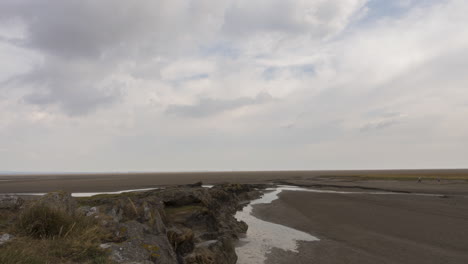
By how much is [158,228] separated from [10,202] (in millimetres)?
4527

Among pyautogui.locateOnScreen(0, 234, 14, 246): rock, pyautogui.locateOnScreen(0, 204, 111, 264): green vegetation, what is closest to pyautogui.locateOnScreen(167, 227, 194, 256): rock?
pyautogui.locateOnScreen(0, 204, 111, 264): green vegetation

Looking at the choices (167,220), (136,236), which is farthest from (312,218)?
(136,236)

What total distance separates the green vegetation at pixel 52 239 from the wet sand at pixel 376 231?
8.02 m

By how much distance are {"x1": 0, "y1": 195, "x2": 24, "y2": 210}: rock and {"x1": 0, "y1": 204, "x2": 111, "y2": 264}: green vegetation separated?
1948 millimetres

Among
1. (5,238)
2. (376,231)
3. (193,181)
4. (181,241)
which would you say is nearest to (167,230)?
(181,241)

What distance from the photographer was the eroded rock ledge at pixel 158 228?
6883 millimetres

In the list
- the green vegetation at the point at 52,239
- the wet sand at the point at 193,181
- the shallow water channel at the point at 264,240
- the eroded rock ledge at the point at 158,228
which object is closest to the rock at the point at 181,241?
the eroded rock ledge at the point at 158,228

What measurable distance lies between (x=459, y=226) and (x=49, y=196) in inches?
880

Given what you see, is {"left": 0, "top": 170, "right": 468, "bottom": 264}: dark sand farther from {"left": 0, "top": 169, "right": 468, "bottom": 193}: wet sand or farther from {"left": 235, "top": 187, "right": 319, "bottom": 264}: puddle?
{"left": 0, "top": 169, "right": 468, "bottom": 193}: wet sand

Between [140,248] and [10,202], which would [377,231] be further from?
[10,202]

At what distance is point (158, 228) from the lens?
381 inches

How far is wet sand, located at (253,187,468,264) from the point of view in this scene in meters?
12.1

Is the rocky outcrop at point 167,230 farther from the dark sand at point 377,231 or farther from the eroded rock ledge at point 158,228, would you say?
the dark sand at point 377,231

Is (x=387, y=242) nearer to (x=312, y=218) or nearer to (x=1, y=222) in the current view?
(x=312, y=218)
